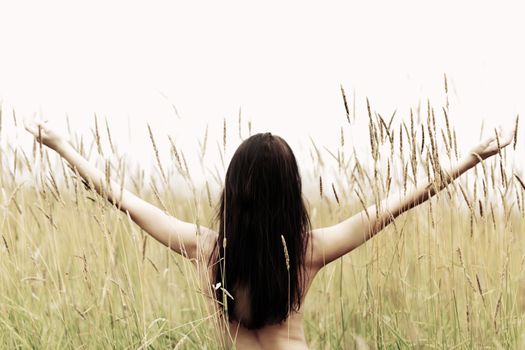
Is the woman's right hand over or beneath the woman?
over

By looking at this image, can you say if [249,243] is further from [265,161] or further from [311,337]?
[311,337]

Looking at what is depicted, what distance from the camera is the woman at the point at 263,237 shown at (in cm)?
224

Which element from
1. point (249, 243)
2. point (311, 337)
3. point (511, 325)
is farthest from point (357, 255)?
point (249, 243)

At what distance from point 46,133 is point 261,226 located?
0.83 meters

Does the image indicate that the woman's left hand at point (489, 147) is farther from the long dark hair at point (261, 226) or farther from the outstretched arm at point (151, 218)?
the outstretched arm at point (151, 218)

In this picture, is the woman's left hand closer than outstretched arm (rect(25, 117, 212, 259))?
No

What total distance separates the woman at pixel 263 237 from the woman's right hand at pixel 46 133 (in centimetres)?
17

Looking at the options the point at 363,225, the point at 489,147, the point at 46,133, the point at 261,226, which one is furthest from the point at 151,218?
the point at 489,147

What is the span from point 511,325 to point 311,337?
735 mm

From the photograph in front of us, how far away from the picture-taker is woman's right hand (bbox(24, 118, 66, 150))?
8.27 feet

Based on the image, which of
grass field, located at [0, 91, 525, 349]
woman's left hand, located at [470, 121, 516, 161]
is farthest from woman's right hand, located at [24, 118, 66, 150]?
woman's left hand, located at [470, 121, 516, 161]

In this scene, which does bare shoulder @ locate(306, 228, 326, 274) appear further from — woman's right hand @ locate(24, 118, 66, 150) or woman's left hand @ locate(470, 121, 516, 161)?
woman's right hand @ locate(24, 118, 66, 150)

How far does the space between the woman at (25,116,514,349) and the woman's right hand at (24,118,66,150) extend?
0.17 m

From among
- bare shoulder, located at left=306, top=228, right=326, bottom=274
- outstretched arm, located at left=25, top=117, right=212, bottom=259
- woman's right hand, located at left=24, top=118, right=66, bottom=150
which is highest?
woman's right hand, located at left=24, top=118, right=66, bottom=150
